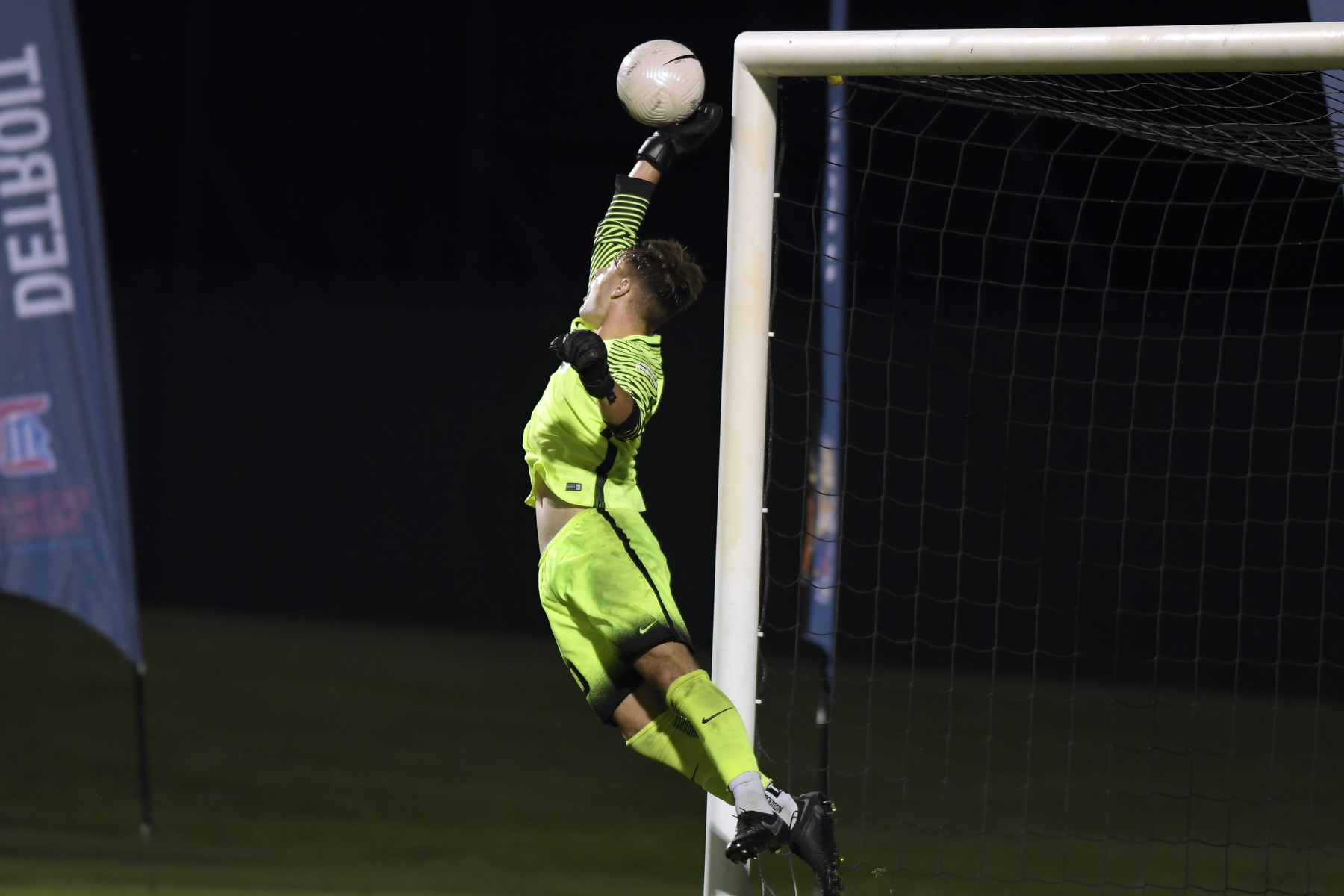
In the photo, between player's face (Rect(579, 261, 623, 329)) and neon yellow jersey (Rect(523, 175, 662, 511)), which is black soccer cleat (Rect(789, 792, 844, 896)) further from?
player's face (Rect(579, 261, 623, 329))

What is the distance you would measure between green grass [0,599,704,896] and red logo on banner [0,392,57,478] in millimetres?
1370

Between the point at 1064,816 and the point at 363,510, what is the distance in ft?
23.1

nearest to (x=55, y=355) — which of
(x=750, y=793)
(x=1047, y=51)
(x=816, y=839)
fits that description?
(x=750, y=793)

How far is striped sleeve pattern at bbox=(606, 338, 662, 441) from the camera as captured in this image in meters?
3.38

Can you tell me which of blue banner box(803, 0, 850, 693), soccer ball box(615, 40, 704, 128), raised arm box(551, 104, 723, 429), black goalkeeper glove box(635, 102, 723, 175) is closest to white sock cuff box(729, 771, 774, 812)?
raised arm box(551, 104, 723, 429)

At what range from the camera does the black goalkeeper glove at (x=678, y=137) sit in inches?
146

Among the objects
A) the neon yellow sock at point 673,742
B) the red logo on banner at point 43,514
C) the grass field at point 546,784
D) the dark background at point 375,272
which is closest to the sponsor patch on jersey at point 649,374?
the neon yellow sock at point 673,742

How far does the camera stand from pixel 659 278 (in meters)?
3.57

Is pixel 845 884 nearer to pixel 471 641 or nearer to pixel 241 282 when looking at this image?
pixel 471 641

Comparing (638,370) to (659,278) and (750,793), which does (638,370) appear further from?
(750,793)

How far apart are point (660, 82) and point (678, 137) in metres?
0.16

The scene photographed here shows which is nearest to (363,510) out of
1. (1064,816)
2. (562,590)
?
(1064,816)

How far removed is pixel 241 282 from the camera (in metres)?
11.8

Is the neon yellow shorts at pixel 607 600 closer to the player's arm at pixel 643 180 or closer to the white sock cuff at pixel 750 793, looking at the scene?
the white sock cuff at pixel 750 793
